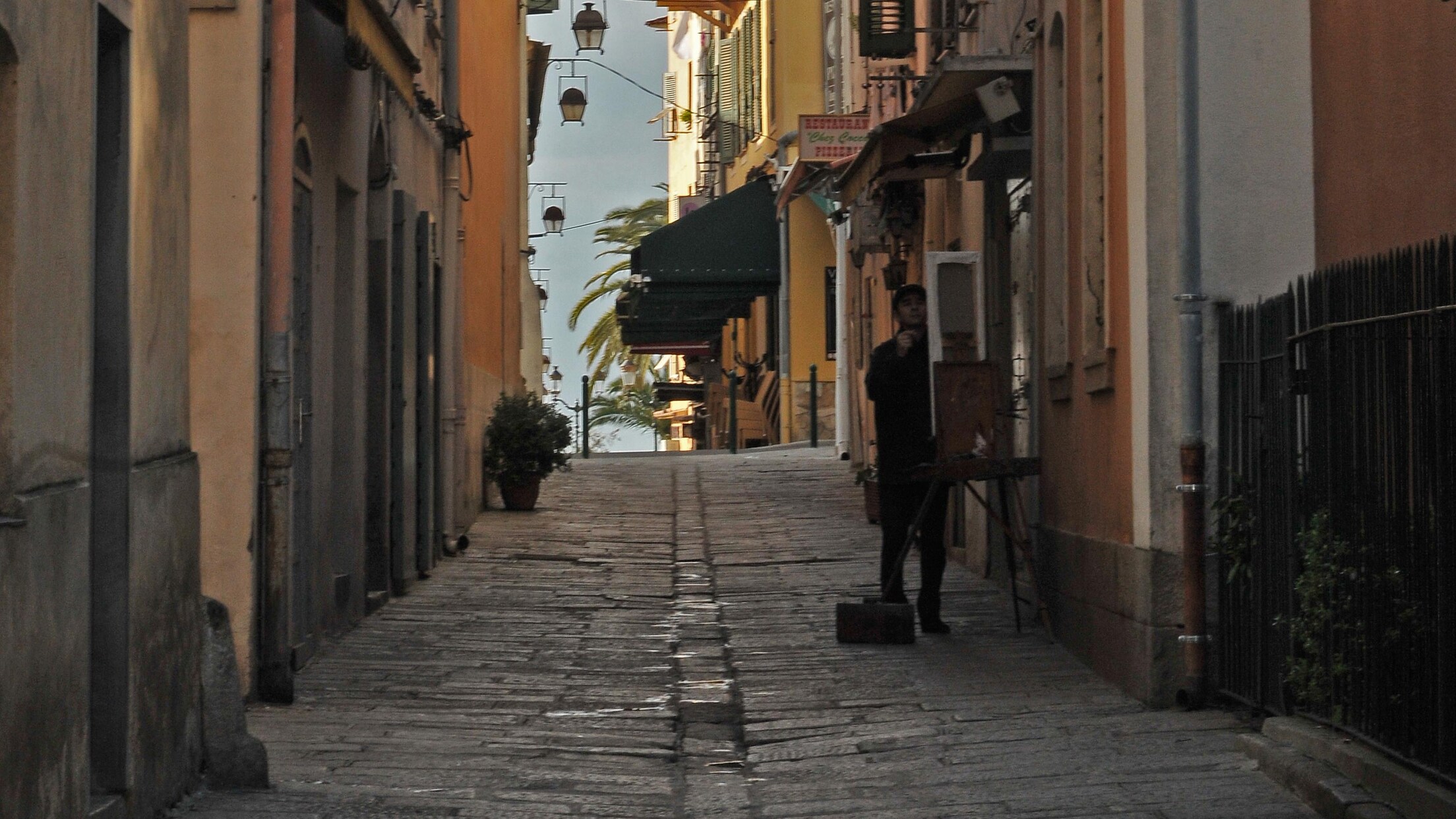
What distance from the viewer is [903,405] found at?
36.5ft

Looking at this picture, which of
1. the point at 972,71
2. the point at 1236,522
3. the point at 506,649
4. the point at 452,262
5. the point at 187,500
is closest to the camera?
the point at 187,500

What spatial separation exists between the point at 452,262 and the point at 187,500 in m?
10.4

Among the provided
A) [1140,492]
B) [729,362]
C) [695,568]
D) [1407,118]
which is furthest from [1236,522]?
[729,362]

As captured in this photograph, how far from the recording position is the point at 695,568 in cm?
1484

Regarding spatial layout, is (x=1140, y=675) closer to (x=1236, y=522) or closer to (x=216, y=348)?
(x=1236, y=522)

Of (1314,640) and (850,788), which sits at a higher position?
(1314,640)

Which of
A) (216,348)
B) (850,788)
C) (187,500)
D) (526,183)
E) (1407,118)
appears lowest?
(850,788)

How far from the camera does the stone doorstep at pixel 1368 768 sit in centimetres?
541

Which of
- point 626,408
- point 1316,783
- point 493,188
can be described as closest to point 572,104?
point 493,188

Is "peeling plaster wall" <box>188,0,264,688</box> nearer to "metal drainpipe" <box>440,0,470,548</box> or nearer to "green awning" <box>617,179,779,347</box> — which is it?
"metal drainpipe" <box>440,0,470,548</box>

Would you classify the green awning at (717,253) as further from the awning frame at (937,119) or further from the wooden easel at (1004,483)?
the wooden easel at (1004,483)

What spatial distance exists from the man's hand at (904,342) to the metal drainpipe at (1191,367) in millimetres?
2915

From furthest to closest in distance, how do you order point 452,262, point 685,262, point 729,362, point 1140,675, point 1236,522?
point 729,362
point 685,262
point 452,262
point 1140,675
point 1236,522

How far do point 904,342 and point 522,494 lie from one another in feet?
28.9
